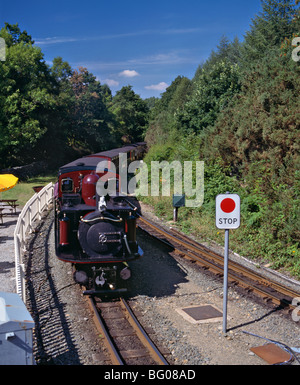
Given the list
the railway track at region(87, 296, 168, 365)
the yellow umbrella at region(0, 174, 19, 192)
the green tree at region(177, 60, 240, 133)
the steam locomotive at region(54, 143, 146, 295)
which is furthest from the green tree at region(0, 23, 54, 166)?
the railway track at region(87, 296, 168, 365)

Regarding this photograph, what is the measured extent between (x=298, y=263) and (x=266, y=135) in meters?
6.28

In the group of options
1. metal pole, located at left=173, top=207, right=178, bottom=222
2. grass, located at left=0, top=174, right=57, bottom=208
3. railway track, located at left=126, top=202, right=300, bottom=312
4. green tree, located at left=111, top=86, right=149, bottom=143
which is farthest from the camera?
green tree, located at left=111, top=86, right=149, bottom=143

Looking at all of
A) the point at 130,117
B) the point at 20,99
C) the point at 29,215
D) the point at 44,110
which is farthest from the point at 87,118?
the point at 29,215

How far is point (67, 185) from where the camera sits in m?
9.99

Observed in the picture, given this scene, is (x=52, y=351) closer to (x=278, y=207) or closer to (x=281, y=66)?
(x=278, y=207)

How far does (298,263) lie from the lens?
10.3 m

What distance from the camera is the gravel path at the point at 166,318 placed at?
6254mm

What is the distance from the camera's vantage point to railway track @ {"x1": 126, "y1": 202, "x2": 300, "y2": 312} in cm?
856

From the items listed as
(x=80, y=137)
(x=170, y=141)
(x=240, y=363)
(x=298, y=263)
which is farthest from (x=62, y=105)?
(x=240, y=363)

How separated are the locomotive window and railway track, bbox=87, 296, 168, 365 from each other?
3.15 m

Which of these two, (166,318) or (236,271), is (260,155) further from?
(166,318)

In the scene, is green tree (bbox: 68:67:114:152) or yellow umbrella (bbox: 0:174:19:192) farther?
green tree (bbox: 68:67:114:152)

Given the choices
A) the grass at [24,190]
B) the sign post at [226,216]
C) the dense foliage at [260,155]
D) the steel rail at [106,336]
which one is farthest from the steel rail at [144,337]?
the grass at [24,190]

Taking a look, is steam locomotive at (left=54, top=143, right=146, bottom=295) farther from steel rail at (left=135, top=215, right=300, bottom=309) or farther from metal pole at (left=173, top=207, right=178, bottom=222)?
metal pole at (left=173, top=207, right=178, bottom=222)
